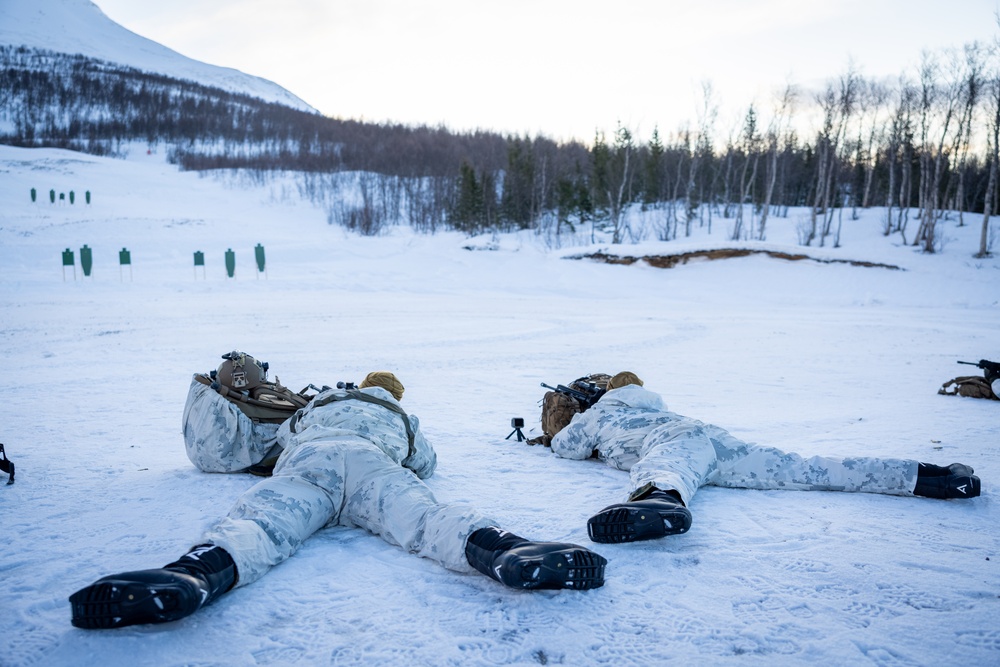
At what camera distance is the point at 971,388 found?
631 cm

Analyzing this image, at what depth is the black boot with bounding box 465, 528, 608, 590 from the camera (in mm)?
2186

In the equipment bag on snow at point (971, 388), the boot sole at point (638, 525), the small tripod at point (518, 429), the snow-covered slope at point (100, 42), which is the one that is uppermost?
the snow-covered slope at point (100, 42)

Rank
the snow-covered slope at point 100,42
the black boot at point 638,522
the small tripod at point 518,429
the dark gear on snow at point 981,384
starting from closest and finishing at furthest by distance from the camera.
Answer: the black boot at point 638,522 → the small tripod at point 518,429 → the dark gear on snow at point 981,384 → the snow-covered slope at point 100,42

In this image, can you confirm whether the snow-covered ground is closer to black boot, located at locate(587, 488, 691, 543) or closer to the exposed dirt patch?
black boot, located at locate(587, 488, 691, 543)

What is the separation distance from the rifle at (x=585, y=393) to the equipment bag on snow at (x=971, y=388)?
4408mm

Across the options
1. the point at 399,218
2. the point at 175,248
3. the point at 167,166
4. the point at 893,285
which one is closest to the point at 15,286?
the point at 175,248

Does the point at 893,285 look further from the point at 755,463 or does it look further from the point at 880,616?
the point at 880,616

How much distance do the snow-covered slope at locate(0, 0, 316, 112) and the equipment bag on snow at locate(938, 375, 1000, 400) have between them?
127m

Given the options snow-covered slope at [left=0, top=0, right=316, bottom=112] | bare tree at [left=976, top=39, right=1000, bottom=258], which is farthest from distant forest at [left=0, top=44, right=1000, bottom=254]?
snow-covered slope at [left=0, top=0, right=316, bottom=112]

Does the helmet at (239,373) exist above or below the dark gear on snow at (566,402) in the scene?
above

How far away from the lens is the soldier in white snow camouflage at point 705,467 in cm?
297

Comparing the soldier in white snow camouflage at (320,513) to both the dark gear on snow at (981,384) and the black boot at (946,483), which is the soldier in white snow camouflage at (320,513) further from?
the dark gear on snow at (981,384)

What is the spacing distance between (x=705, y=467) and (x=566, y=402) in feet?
4.38

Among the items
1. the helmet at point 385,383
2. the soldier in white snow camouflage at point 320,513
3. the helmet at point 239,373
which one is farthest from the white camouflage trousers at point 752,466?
the helmet at point 239,373
